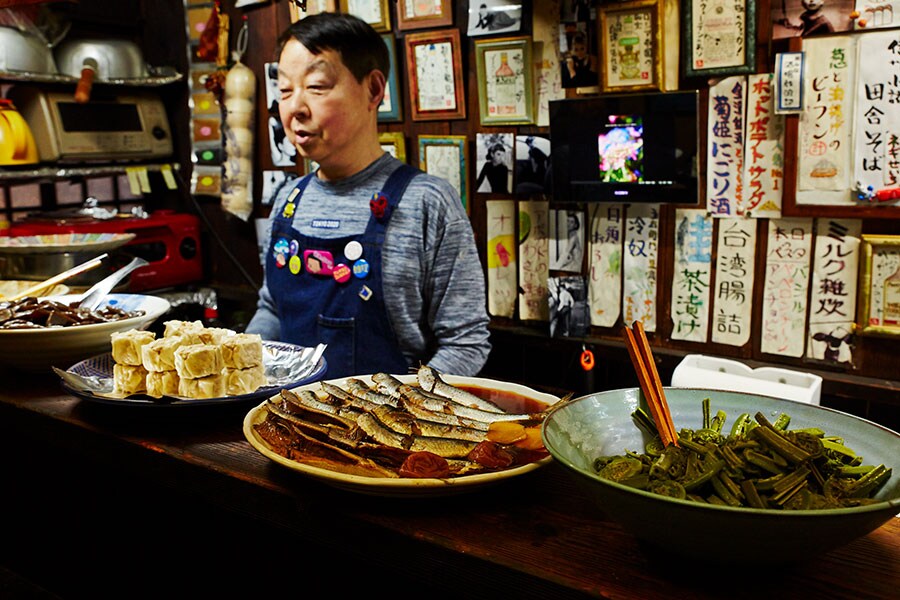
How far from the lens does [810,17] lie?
301cm

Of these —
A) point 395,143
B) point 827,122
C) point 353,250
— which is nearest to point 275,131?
point 395,143

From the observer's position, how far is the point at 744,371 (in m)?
3.24

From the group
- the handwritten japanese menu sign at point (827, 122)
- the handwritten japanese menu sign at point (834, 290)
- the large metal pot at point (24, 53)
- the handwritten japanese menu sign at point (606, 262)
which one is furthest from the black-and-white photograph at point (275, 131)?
the handwritten japanese menu sign at point (834, 290)

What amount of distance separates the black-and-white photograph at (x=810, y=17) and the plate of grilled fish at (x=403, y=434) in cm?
219

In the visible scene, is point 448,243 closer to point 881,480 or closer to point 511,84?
point 511,84

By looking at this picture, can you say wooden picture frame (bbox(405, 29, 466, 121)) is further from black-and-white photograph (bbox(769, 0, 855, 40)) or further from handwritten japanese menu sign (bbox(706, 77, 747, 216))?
black-and-white photograph (bbox(769, 0, 855, 40))

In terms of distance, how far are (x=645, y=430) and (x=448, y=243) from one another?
4.86 feet

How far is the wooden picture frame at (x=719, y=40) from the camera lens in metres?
3.15

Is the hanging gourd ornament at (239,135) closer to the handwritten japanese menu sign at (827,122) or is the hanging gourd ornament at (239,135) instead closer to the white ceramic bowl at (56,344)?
the white ceramic bowl at (56,344)

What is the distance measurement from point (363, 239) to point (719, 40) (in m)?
1.73

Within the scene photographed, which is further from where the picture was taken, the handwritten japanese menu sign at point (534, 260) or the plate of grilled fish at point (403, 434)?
the handwritten japanese menu sign at point (534, 260)

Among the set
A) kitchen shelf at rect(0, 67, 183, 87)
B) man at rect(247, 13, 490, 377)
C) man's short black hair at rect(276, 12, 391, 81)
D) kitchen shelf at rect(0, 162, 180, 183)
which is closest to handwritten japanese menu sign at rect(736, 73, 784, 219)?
man at rect(247, 13, 490, 377)

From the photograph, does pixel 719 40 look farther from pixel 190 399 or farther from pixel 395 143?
pixel 190 399

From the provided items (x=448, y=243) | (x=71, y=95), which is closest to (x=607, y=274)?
(x=448, y=243)
